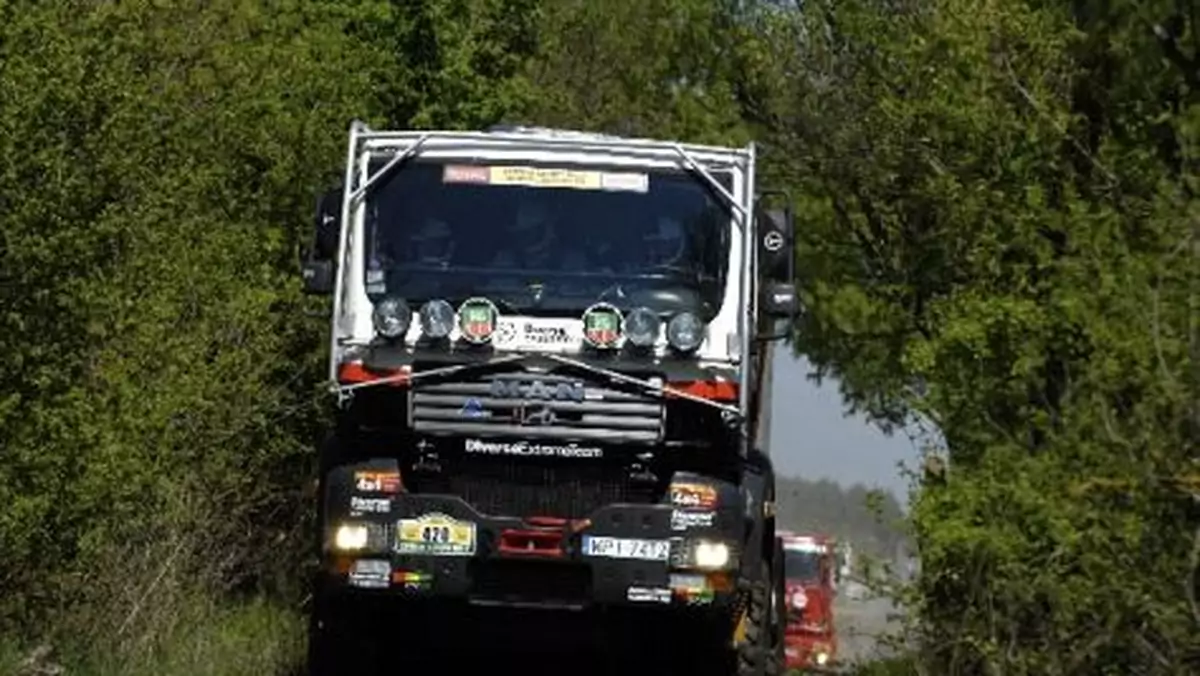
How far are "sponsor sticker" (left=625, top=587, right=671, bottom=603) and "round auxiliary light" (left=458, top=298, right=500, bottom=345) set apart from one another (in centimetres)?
160

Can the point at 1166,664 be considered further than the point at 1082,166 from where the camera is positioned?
No

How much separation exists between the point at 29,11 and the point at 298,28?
8.62 m

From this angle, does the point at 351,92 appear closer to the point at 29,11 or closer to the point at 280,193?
the point at 280,193

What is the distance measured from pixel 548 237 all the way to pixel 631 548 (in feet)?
6.14

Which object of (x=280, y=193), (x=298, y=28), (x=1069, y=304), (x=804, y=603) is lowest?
(x=804, y=603)

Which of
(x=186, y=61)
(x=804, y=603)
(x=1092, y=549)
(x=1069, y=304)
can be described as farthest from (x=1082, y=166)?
(x=804, y=603)

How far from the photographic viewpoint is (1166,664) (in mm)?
11805

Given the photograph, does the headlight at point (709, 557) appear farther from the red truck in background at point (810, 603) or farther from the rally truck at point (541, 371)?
the red truck in background at point (810, 603)

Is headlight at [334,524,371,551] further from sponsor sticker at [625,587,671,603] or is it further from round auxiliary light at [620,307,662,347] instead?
round auxiliary light at [620,307,662,347]

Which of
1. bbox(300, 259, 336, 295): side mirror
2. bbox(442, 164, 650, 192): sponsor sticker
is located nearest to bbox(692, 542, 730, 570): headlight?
bbox(442, 164, 650, 192): sponsor sticker

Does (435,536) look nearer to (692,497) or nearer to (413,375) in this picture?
(413,375)

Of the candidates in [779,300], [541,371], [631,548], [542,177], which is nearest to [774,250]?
[779,300]

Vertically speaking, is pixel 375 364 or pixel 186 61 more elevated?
pixel 186 61

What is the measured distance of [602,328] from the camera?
1324 centimetres
